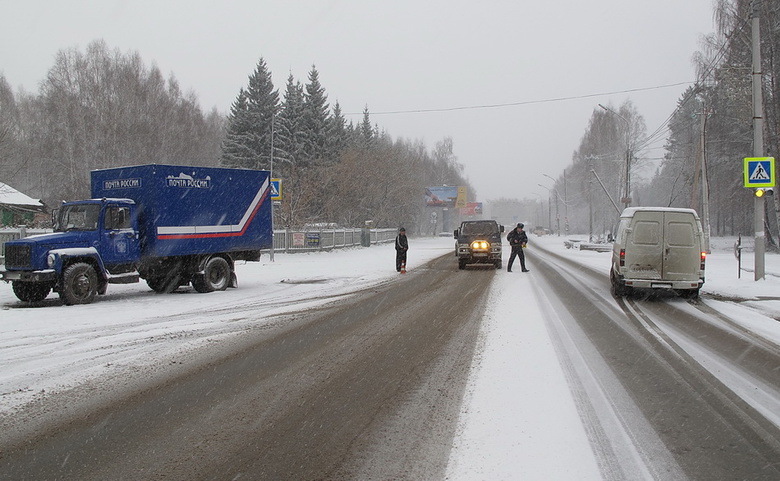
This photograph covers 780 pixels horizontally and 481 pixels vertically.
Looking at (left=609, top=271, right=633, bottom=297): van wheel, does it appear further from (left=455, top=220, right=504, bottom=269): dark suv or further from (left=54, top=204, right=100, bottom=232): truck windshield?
(left=54, top=204, right=100, bottom=232): truck windshield

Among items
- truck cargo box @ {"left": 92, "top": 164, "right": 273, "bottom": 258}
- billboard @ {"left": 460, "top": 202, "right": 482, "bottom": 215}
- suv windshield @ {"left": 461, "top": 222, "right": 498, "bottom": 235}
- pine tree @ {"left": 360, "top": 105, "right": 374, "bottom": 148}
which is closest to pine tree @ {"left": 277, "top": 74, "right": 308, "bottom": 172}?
pine tree @ {"left": 360, "top": 105, "right": 374, "bottom": 148}

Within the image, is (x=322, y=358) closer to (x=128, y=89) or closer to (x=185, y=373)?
(x=185, y=373)

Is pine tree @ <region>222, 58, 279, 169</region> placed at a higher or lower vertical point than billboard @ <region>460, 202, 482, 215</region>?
higher

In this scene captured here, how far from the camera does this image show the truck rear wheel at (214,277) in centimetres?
1469

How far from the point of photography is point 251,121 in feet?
170

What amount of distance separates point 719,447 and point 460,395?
218cm

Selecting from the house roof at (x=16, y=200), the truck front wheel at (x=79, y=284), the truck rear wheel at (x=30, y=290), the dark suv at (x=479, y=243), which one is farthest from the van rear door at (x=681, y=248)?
the house roof at (x=16, y=200)

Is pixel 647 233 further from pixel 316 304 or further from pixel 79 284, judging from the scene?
pixel 79 284

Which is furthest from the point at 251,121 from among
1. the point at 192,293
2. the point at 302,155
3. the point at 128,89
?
the point at 192,293

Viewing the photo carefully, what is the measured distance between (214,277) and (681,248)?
464 inches

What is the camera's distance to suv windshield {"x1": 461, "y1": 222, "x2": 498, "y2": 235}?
72.6 ft

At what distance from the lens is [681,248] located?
12.2 meters

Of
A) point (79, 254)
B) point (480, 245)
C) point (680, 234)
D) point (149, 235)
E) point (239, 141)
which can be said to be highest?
point (239, 141)

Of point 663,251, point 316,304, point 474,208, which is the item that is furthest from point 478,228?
point 474,208
